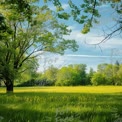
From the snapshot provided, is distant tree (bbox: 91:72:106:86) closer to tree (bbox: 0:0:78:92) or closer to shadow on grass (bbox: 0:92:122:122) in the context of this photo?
tree (bbox: 0:0:78:92)

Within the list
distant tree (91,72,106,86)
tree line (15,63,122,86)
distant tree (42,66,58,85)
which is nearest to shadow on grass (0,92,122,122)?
tree line (15,63,122,86)

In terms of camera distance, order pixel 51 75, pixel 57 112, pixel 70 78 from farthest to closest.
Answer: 1. pixel 51 75
2. pixel 70 78
3. pixel 57 112

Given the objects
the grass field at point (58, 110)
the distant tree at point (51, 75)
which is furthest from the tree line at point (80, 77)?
the grass field at point (58, 110)

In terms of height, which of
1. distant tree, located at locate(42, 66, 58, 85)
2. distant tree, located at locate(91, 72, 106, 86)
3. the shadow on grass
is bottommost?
the shadow on grass

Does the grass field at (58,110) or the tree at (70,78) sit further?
the tree at (70,78)

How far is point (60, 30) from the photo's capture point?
44.5m

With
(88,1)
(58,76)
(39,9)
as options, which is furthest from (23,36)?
(58,76)

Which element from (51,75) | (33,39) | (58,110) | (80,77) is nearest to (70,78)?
(80,77)

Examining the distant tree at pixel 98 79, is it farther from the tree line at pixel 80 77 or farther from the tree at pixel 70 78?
the tree at pixel 70 78

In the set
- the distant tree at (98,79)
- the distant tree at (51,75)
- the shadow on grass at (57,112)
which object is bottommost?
the shadow on grass at (57,112)

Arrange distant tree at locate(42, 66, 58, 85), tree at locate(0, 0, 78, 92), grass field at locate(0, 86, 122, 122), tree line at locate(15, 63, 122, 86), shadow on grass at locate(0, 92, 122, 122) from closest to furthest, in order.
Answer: shadow on grass at locate(0, 92, 122, 122), grass field at locate(0, 86, 122, 122), tree at locate(0, 0, 78, 92), tree line at locate(15, 63, 122, 86), distant tree at locate(42, 66, 58, 85)

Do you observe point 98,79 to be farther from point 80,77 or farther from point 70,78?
point 70,78

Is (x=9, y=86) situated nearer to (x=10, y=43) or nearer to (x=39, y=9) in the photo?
(x=10, y=43)

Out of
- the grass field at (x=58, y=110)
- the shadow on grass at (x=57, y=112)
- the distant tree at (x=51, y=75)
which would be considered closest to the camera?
the shadow on grass at (x=57, y=112)
